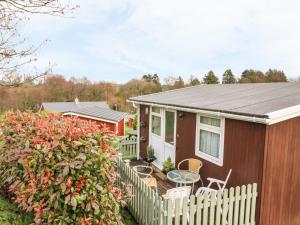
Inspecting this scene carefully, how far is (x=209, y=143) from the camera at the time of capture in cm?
717

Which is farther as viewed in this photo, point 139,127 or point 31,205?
point 139,127

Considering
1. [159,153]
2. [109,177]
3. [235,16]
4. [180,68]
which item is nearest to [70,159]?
[109,177]

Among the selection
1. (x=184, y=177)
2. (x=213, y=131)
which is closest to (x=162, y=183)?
(x=184, y=177)

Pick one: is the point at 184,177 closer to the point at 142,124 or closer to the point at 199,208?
the point at 199,208

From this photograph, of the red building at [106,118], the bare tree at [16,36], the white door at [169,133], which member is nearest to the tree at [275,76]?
the red building at [106,118]

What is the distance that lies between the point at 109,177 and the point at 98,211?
533mm

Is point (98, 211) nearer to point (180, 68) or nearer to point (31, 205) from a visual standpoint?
point (31, 205)

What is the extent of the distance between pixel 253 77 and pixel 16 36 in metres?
40.9

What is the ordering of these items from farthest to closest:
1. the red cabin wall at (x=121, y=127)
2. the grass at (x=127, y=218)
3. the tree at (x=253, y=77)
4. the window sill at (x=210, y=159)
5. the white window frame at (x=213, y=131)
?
the tree at (x=253, y=77), the red cabin wall at (x=121, y=127), the window sill at (x=210, y=159), the white window frame at (x=213, y=131), the grass at (x=127, y=218)

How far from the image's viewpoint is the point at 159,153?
10.2 metres

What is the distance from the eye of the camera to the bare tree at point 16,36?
180 inches

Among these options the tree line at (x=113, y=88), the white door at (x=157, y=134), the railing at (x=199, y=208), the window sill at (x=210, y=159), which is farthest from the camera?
the tree line at (x=113, y=88)

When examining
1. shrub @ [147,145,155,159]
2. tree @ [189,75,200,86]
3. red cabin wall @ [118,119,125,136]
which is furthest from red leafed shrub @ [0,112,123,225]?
tree @ [189,75,200,86]

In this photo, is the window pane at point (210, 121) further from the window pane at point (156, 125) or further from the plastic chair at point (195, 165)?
the window pane at point (156, 125)
